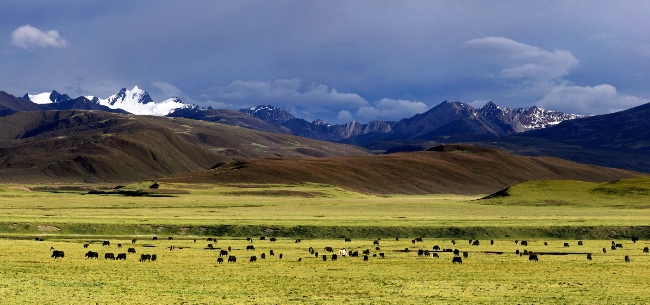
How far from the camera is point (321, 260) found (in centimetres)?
6494

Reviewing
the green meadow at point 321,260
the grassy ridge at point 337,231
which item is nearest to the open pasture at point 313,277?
the green meadow at point 321,260

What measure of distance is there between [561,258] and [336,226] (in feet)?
125

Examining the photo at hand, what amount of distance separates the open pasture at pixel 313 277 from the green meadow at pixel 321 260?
0.11 m

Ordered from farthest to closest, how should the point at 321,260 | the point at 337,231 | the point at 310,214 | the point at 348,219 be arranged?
the point at 310,214, the point at 348,219, the point at 337,231, the point at 321,260

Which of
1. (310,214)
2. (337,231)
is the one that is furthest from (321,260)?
(310,214)

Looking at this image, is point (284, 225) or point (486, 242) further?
point (284, 225)

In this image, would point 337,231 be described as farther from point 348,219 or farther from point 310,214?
point 310,214

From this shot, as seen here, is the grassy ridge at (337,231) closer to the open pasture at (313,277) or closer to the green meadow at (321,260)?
the green meadow at (321,260)

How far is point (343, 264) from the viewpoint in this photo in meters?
61.8

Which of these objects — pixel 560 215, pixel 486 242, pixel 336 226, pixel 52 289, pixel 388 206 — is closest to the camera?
pixel 52 289

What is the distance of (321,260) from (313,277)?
12.7m

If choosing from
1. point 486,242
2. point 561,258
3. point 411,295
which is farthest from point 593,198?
point 411,295

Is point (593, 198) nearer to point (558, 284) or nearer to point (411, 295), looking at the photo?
point (558, 284)

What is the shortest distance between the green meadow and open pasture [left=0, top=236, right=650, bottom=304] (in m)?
0.11
